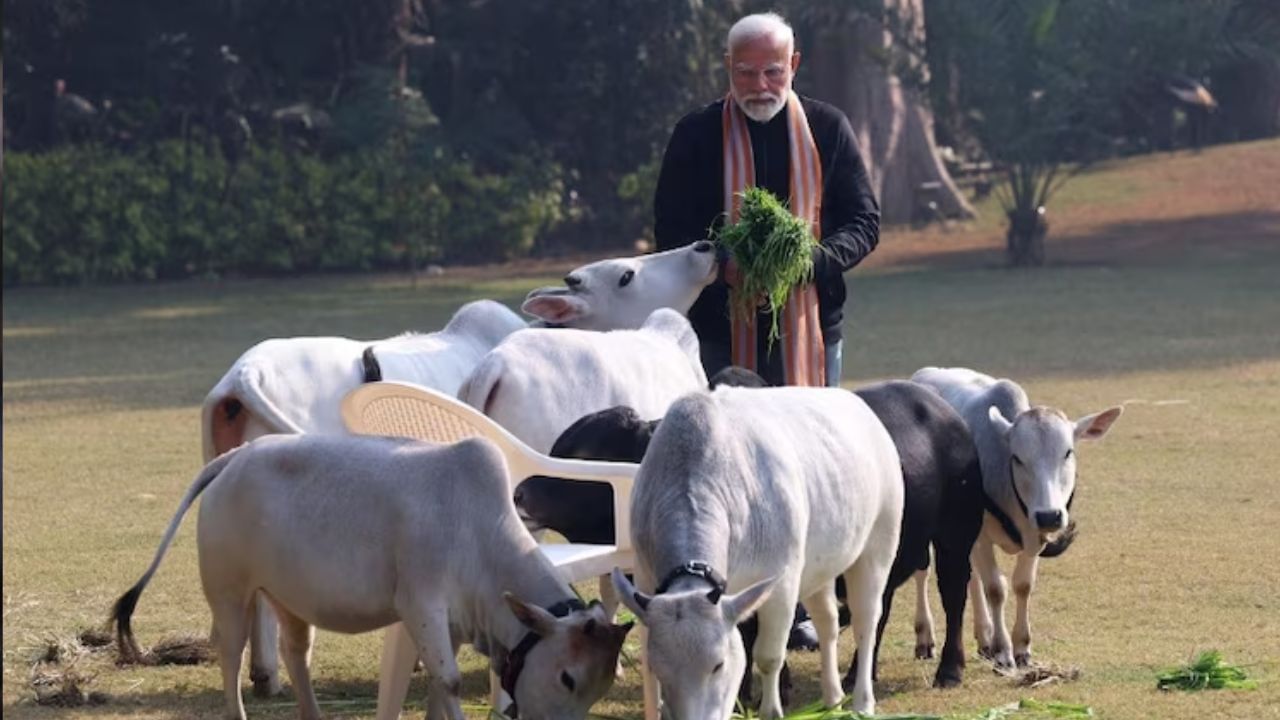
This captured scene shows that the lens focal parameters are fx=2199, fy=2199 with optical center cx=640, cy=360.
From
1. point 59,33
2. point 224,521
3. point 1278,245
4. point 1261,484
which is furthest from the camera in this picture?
point 59,33

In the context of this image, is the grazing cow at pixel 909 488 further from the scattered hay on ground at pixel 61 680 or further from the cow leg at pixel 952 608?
the scattered hay on ground at pixel 61 680

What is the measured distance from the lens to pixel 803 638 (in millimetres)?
8297

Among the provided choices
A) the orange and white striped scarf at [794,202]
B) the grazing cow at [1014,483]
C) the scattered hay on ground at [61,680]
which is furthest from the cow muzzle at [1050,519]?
the scattered hay on ground at [61,680]

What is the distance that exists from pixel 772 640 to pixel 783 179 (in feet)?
8.91

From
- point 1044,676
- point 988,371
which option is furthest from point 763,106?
point 988,371

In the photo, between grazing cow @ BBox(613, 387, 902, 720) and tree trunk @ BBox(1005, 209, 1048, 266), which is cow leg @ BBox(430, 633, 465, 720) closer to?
grazing cow @ BBox(613, 387, 902, 720)

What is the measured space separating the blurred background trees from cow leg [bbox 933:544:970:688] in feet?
76.5

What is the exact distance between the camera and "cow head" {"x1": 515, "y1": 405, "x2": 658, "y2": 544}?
24.3 ft

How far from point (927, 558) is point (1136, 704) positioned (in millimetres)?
905

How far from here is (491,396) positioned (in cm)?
779

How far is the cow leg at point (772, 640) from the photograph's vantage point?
6062 mm

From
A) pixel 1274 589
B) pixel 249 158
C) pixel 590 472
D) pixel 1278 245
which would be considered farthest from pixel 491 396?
pixel 249 158

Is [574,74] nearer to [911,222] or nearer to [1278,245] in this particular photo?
[911,222]

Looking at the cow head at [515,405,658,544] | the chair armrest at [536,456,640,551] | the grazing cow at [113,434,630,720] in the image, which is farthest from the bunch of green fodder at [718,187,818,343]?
the grazing cow at [113,434,630,720]
